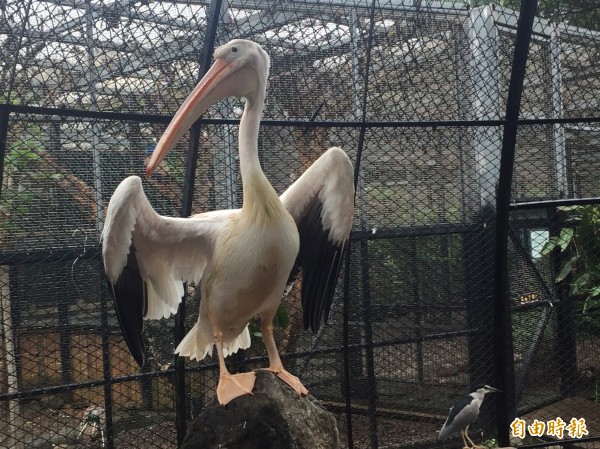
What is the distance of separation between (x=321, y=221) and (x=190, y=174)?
0.71 metres

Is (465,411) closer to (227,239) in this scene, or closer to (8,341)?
(227,239)

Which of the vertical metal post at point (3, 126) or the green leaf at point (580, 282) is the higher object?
the vertical metal post at point (3, 126)

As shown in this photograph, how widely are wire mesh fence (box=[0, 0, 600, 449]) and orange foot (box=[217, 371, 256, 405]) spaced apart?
73 cm

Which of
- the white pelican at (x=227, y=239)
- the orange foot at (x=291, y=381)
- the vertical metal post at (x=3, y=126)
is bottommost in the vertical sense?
the orange foot at (x=291, y=381)

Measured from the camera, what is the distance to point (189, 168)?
3.09 meters

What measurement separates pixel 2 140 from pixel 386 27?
7.29ft

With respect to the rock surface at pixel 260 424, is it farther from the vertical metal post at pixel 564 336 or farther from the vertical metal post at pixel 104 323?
the vertical metal post at pixel 564 336

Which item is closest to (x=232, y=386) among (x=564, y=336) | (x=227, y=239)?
(x=227, y=239)

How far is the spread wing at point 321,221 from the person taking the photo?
290 cm

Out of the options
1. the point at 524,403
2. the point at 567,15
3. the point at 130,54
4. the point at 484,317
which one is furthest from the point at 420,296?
the point at 130,54

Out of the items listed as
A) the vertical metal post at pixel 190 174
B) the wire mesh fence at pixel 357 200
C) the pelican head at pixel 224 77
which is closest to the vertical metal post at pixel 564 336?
the wire mesh fence at pixel 357 200

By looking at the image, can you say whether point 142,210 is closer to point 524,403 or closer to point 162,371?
point 162,371

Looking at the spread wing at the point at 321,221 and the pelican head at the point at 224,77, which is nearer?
the pelican head at the point at 224,77

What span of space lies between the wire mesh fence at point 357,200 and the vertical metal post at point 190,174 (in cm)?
2
